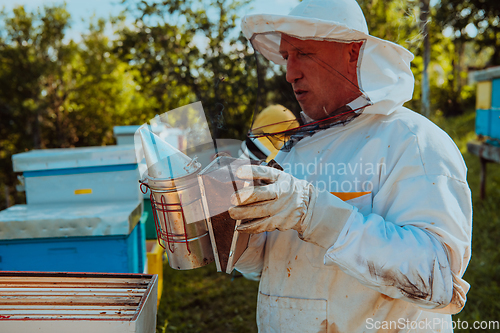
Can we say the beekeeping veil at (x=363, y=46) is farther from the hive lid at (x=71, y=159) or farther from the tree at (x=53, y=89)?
the tree at (x=53, y=89)

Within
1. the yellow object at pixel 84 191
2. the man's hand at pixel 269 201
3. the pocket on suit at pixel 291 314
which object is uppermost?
the man's hand at pixel 269 201

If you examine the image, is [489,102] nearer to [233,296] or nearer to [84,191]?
[233,296]

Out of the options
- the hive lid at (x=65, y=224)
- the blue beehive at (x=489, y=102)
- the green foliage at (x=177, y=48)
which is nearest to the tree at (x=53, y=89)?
the green foliage at (x=177, y=48)

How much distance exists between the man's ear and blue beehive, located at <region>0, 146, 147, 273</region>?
1617mm

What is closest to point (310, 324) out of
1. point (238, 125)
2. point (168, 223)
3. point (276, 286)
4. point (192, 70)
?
point (276, 286)

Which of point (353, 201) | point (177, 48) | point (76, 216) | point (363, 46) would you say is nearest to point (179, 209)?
point (353, 201)

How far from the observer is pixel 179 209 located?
110 cm

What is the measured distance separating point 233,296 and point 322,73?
10.7 feet

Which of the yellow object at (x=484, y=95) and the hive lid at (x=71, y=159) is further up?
the yellow object at (x=484, y=95)

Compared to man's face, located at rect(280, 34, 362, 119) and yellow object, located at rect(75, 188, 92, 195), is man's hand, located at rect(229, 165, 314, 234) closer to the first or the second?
man's face, located at rect(280, 34, 362, 119)

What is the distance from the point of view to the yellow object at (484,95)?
4.93 meters

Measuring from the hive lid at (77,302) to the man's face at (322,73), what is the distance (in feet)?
3.20

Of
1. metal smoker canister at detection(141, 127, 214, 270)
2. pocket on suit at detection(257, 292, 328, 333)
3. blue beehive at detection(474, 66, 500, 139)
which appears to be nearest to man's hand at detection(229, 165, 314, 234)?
metal smoker canister at detection(141, 127, 214, 270)

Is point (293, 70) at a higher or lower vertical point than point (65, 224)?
higher
